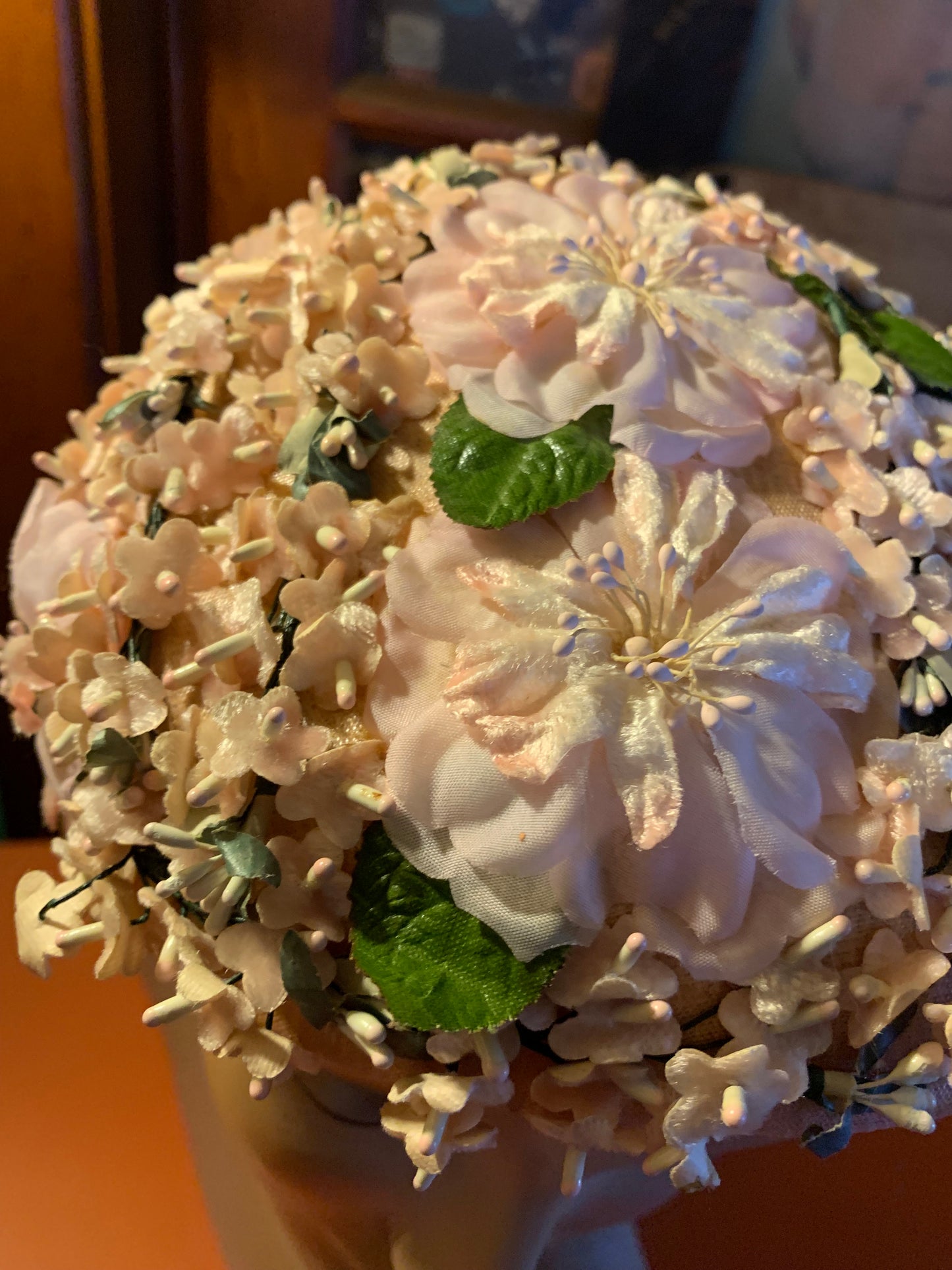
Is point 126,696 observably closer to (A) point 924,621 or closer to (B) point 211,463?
(B) point 211,463

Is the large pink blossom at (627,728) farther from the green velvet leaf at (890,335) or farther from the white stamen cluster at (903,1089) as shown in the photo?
the green velvet leaf at (890,335)

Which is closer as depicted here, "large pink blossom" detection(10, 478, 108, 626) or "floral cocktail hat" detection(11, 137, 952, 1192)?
"floral cocktail hat" detection(11, 137, 952, 1192)

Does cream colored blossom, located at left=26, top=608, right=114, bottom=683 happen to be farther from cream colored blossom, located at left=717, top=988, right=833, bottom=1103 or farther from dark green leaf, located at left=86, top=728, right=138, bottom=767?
cream colored blossom, located at left=717, top=988, right=833, bottom=1103

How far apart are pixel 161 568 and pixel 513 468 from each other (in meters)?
0.17

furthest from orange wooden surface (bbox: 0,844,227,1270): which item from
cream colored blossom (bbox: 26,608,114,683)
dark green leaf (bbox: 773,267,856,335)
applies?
dark green leaf (bbox: 773,267,856,335)

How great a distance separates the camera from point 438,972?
0.43m

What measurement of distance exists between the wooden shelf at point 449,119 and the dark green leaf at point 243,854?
0.66m

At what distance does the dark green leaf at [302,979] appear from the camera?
433 millimetres

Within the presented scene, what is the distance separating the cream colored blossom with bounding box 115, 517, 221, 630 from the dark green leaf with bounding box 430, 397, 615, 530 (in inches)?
4.7

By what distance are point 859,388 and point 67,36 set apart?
2.01ft

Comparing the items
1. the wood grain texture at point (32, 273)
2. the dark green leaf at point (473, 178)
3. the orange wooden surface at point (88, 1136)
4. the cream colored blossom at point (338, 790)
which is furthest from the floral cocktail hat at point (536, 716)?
the wood grain texture at point (32, 273)

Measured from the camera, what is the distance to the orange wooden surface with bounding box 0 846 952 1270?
56 cm

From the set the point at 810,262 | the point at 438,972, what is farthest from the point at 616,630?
the point at 810,262

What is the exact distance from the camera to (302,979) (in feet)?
1.42
